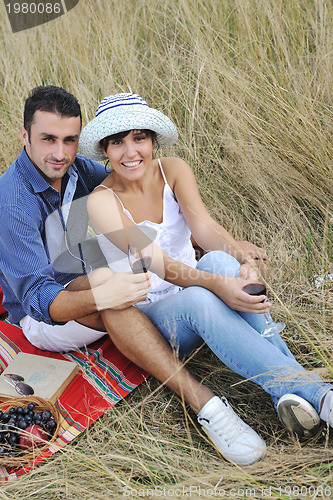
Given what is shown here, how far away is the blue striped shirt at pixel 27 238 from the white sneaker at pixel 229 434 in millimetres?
833

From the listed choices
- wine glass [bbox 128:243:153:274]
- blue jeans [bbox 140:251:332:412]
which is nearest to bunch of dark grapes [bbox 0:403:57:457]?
blue jeans [bbox 140:251:332:412]

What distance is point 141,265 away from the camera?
93.8 inches

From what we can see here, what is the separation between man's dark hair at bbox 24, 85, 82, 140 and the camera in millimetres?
2578

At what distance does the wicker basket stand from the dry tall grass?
9cm

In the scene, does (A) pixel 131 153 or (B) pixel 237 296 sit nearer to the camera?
(B) pixel 237 296

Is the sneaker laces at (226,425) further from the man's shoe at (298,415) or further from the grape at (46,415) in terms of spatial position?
the grape at (46,415)

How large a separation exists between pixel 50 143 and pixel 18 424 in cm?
135

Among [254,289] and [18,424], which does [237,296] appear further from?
[18,424]

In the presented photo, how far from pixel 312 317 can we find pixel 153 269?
832mm

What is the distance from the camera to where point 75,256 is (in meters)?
2.89

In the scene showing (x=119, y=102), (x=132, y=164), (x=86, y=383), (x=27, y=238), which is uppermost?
(x=119, y=102)

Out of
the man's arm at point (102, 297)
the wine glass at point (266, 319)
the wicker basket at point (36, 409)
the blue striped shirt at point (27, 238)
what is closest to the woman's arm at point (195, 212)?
the wine glass at point (266, 319)

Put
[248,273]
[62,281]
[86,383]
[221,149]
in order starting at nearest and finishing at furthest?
1. [248,273]
2. [86,383]
3. [62,281]
4. [221,149]

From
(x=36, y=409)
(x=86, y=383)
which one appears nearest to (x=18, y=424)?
(x=36, y=409)
